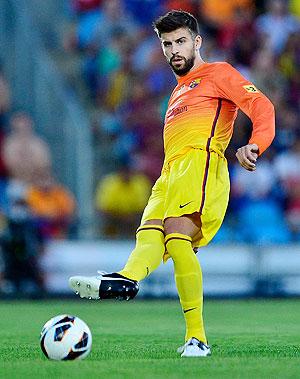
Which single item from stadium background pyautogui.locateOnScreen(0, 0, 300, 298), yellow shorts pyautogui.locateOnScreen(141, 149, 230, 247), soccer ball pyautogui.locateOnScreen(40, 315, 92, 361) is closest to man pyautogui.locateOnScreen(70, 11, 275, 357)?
yellow shorts pyautogui.locateOnScreen(141, 149, 230, 247)

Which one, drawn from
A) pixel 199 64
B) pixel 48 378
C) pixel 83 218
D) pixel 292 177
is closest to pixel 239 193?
pixel 292 177

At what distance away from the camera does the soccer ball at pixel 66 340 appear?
6.57 metres

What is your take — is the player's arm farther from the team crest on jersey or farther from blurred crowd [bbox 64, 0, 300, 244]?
blurred crowd [bbox 64, 0, 300, 244]

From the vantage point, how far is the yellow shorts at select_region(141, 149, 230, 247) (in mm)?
7090

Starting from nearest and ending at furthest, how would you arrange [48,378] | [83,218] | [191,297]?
[48,378] < [191,297] < [83,218]

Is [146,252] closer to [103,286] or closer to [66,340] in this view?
[103,286]

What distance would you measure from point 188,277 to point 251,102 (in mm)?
1119

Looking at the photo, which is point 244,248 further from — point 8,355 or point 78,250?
point 8,355

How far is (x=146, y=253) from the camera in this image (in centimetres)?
702

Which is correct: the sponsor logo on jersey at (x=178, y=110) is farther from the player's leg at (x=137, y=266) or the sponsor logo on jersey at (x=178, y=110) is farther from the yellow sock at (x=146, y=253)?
the yellow sock at (x=146, y=253)

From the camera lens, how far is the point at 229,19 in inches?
635

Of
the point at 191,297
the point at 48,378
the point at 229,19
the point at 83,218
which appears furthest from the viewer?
the point at 229,19

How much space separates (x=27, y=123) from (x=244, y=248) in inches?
124

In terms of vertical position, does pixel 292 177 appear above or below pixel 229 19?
below
